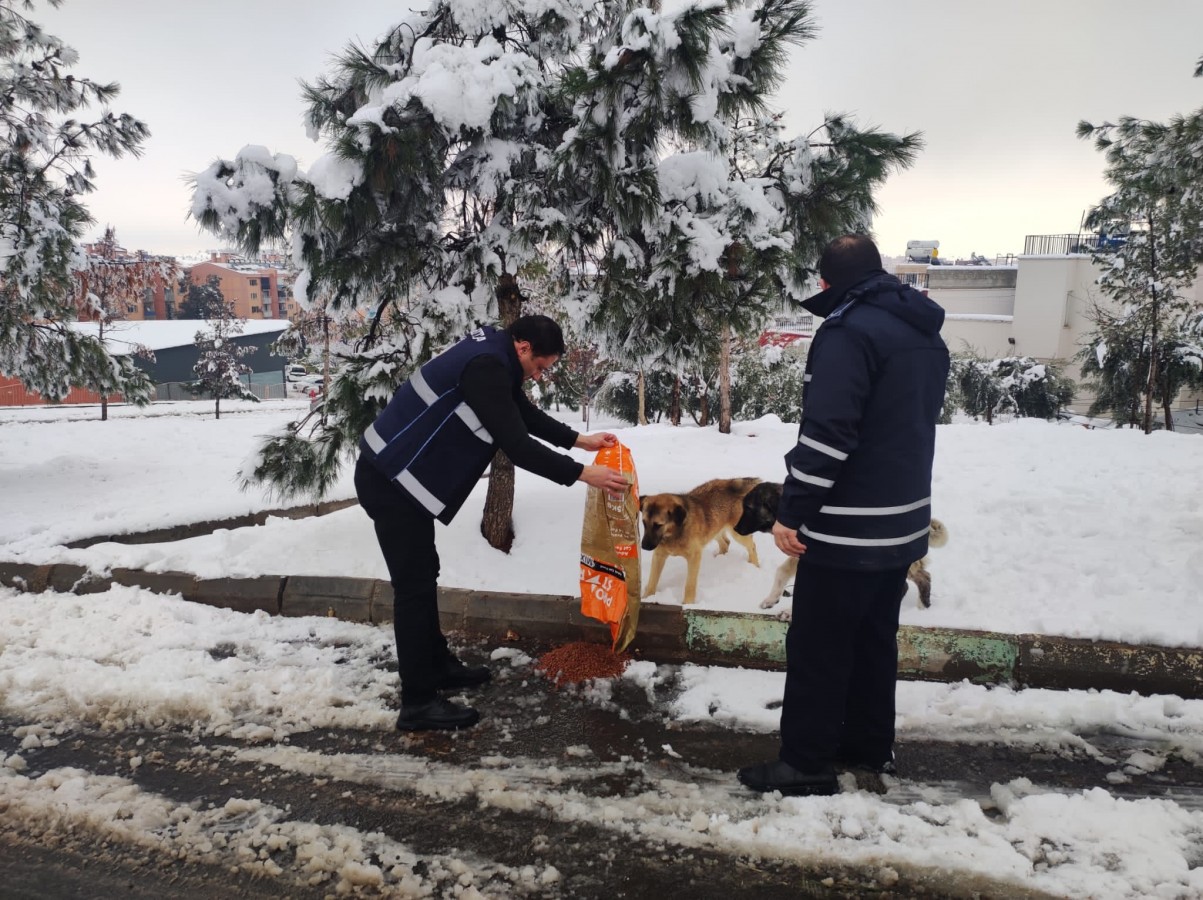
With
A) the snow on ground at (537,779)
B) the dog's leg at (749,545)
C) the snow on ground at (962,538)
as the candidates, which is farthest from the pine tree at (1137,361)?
the snow on ground at (537,779)

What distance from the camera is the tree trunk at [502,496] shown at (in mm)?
5297

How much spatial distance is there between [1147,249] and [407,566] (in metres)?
17.3

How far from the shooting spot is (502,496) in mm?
5363

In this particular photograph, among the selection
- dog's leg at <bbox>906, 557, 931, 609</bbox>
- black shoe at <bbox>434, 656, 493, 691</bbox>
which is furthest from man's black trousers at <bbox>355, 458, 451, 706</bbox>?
dog's leg at <bbox>906, 557, 931, 609</bbox>

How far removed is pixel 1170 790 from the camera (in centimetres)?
285

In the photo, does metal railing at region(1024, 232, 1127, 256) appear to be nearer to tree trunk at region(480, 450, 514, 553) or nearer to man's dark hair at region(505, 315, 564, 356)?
tree trunk at region(480, 450, 514, 553)

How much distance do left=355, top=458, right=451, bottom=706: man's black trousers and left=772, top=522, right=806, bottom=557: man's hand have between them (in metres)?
1.56

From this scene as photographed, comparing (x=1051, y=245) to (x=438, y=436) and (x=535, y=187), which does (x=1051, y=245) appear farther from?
(x=438, y=436)

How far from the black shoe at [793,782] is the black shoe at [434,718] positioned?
128cm

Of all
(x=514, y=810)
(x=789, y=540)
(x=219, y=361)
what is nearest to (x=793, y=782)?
(x=789, y=540)

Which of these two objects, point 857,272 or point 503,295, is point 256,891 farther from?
point 503,295

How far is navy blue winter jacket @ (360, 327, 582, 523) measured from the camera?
10.9 feet

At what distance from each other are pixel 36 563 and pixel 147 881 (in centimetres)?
388

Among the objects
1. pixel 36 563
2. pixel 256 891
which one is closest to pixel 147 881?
pixel 256 891
